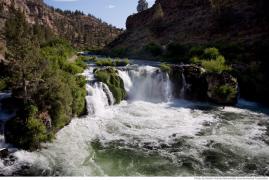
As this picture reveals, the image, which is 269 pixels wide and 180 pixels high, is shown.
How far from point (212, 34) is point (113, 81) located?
136ft

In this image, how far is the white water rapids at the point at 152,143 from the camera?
633 inches

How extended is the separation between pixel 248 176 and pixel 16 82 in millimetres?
14451

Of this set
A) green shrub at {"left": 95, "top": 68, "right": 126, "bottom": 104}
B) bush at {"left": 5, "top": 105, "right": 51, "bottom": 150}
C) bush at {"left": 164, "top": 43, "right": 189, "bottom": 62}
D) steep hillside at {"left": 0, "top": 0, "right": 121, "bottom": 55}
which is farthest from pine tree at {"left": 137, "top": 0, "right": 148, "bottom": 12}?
bush at {"left": 5, "top": 105, "right": 51, "bottom": 150}

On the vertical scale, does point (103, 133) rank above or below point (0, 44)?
below

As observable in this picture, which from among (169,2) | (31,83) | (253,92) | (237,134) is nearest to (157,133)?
(237,134)

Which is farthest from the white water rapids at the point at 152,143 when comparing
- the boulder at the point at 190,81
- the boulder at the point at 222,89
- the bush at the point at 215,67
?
the bush at the point at 215,67

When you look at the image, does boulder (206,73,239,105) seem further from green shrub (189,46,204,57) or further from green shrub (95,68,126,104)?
green shrub (189,46,204,57)

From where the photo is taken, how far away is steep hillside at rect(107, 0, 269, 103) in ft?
126

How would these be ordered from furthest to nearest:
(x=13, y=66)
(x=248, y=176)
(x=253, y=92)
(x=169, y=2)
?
(x=169, y=2) → (x=253, y=92) → (x=13, y=66) → (x=248, y=176)

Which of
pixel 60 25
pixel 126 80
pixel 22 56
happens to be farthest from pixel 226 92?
pixel 60 25

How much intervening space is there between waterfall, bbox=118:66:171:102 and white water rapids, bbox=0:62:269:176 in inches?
70.3

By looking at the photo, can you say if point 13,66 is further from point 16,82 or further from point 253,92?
point 253,92

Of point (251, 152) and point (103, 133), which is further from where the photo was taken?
point (103, 133)

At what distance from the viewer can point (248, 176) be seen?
50.3ft
